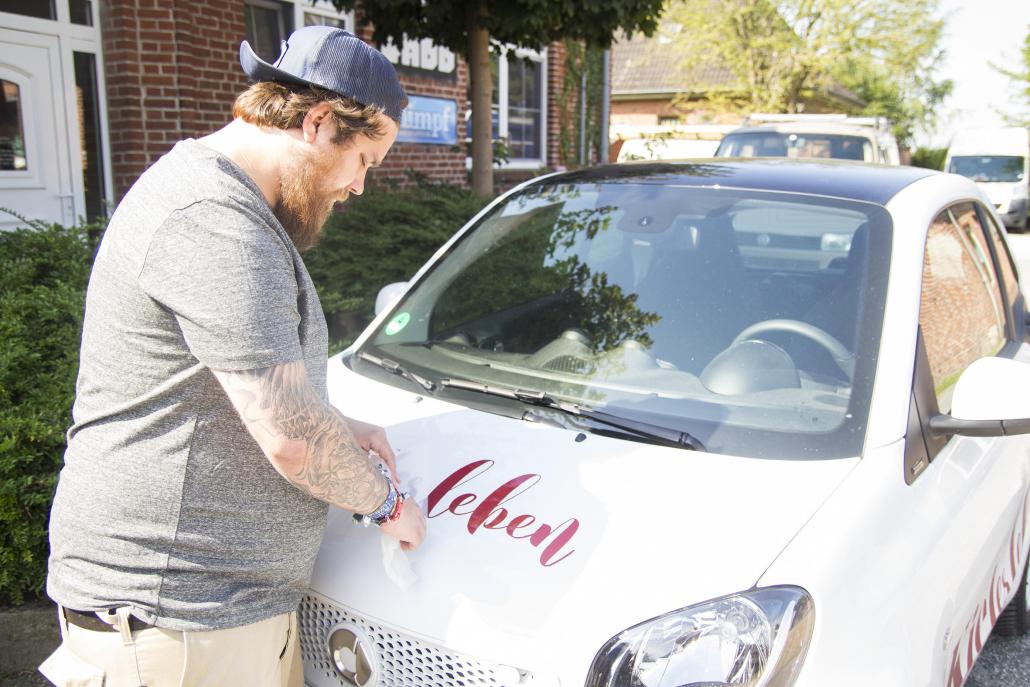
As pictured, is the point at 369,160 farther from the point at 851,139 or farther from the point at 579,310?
the point at 851,139

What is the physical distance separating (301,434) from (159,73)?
578cm

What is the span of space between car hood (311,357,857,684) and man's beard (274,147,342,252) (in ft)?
2.21

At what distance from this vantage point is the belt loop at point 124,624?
58.2 inches

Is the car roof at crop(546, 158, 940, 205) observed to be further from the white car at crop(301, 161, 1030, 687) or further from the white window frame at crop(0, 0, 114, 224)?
the white window frame at crop(0, 0, 114, 224)

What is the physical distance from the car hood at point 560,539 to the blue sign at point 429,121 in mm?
7605

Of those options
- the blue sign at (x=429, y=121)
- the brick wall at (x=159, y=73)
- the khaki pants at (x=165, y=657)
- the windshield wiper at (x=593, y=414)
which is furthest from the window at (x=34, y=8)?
the khaki pants at (x=165, y=657)

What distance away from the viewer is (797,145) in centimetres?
1069

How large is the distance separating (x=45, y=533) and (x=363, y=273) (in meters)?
3.09

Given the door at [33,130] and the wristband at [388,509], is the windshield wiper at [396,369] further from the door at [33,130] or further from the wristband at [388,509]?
the door at [33,130]

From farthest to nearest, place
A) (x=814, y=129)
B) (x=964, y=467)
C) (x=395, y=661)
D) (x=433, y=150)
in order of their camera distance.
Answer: (x=814, y=129) → (x=433, y=150) → (x=964, y=467) → (x=395, y=661)

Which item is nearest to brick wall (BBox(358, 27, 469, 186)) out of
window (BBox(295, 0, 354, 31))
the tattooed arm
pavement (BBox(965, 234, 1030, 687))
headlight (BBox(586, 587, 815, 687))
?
window (BBox(295, 0, 354, 31))

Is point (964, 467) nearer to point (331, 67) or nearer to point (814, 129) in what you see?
point (331, 67)

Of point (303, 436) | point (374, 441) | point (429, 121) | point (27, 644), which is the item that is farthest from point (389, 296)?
point (429, 121)

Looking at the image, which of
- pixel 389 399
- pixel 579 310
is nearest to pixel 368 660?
pixel 389 399
